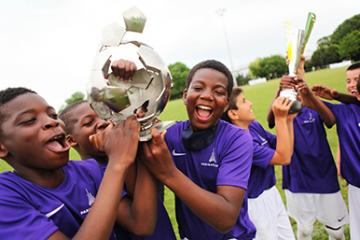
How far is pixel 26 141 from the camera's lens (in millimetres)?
1416

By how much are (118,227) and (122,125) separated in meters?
0.70

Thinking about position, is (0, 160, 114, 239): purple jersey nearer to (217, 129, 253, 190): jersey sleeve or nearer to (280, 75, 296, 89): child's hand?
(217, 129, 253, 190): jersey sleeve

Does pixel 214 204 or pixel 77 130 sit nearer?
pixel 214 204

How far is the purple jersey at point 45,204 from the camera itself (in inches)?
49.4

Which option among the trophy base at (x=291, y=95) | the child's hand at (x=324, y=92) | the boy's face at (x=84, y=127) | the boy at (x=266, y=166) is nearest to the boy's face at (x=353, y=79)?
the child's hand at (x=324, y=92)

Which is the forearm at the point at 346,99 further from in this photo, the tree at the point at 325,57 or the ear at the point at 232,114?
the tree at the point at 325,57

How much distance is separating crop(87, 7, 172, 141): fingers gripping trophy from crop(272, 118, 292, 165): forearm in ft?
5.50

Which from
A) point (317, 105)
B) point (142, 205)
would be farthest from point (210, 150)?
point (317, 105)

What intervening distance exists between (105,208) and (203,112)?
37.7 inches

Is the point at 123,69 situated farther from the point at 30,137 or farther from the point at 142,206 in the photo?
the point at 142,206

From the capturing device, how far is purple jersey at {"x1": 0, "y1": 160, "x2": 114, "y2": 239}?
1254 millimetres

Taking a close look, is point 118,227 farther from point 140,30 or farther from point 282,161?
point 282,161

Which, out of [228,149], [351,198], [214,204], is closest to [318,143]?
[351,198]

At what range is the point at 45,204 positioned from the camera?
1.41m
